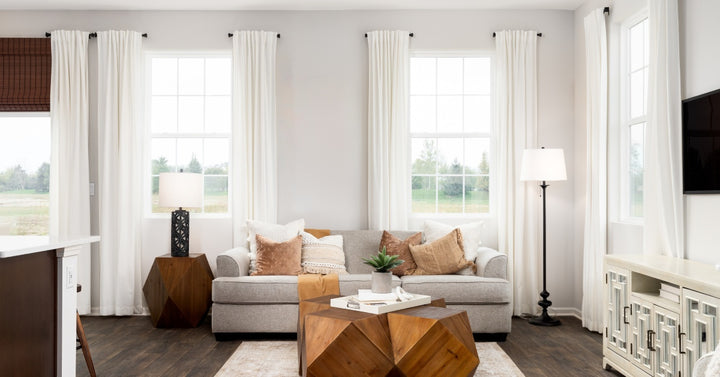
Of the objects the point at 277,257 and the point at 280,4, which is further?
the point at 280,4

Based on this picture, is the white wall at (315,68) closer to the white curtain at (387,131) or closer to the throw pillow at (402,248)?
the white curtain at (387,131)

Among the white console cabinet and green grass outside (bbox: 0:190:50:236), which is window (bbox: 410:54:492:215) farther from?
green grass outside (bbox: 0:190:50:236)

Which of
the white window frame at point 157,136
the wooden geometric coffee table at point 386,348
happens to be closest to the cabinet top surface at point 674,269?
the wooden geometric coffee table at point 386,348

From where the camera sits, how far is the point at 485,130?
5.33 metres

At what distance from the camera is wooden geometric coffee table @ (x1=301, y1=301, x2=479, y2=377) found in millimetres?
2836

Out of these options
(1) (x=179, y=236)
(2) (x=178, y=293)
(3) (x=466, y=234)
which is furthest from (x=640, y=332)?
(1) (x=179, y=236)

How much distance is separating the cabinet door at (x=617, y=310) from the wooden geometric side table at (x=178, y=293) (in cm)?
325

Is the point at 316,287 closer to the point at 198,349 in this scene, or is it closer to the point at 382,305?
the point at 198,349

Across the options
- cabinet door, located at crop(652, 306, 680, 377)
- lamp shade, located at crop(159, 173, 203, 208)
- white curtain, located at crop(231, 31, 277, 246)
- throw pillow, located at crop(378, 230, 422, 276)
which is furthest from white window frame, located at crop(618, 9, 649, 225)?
lamp shade, located at crop(159, 173, 203, 208)

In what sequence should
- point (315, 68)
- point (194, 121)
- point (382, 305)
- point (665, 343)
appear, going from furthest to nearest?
point (194, 121)
point (315, 68)
point (382, 305)
point (665, 343)

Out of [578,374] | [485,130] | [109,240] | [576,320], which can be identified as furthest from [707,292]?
[109,240]

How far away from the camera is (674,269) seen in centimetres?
295

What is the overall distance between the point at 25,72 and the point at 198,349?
130 inches

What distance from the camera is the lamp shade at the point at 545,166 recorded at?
4.61 metres
